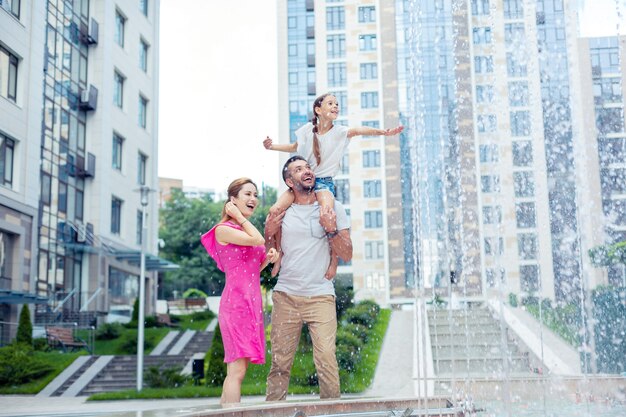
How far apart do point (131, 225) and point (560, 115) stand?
72.6 ft

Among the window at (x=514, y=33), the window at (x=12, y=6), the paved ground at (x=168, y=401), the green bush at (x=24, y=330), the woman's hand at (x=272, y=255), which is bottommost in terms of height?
the paved ground at (x=168, y=401)

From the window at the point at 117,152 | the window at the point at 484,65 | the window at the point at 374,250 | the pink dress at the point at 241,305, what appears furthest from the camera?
the window at the point at 374,250

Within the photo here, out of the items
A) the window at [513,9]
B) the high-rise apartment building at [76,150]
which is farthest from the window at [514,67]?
the high-rise apartment building at [76,150]

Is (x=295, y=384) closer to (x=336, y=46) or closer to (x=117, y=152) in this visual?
Answer: (x=117, y=152)

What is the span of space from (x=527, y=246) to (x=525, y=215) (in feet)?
7.49

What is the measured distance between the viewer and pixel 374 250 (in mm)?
47625

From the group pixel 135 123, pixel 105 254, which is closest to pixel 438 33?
pixel 135 123

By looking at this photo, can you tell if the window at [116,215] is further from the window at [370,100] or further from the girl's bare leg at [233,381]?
the girl's bare leg at [233,381]

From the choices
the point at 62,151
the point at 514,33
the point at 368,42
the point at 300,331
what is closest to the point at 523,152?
the point at 514,33

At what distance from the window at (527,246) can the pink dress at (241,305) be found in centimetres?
3728

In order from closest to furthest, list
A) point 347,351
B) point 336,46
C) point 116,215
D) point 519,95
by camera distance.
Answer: point 347,351 < point 116,215 < point 519,95 < point 336,46

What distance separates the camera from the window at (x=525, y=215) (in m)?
40.4

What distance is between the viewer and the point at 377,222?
48.0 meters

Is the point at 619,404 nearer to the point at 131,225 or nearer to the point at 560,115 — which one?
the point at 131,225
